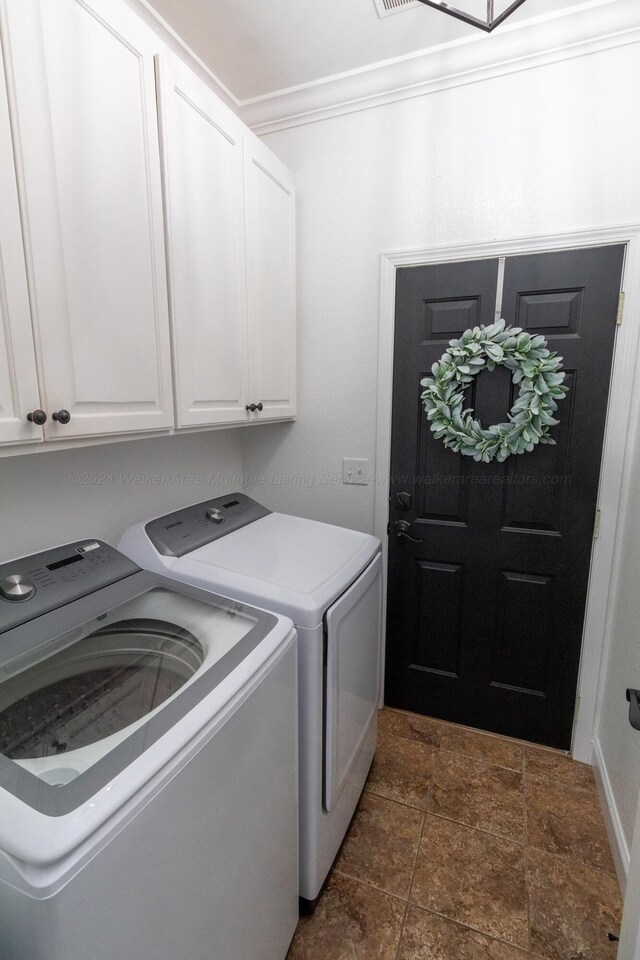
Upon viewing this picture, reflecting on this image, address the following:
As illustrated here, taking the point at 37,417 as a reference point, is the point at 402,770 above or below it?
below

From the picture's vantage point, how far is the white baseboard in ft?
4.59

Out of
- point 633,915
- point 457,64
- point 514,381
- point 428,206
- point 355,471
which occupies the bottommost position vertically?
point 633,915

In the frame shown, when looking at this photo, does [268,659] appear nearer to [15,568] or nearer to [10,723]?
[10,723]

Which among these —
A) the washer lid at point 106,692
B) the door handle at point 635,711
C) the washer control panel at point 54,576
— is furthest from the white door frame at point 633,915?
the washer control panel at point 54,576

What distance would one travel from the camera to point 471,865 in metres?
1.46

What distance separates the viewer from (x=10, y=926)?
0.52m

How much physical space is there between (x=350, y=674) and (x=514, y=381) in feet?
4.09

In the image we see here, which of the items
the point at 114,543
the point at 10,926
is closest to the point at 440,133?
the point at 114,543

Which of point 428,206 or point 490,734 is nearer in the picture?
point 428,206

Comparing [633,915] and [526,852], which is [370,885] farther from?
[633,915]

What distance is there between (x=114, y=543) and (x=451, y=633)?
1.49 metres

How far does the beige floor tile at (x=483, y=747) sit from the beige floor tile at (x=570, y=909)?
39 cm

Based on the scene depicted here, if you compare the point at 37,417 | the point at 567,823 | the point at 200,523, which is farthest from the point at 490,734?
the point at 37,417

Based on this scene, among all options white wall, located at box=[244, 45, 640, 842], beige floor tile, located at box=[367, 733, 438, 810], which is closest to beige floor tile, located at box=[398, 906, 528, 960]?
beige floor tile, located at box=[367, 733, 438, 810]
